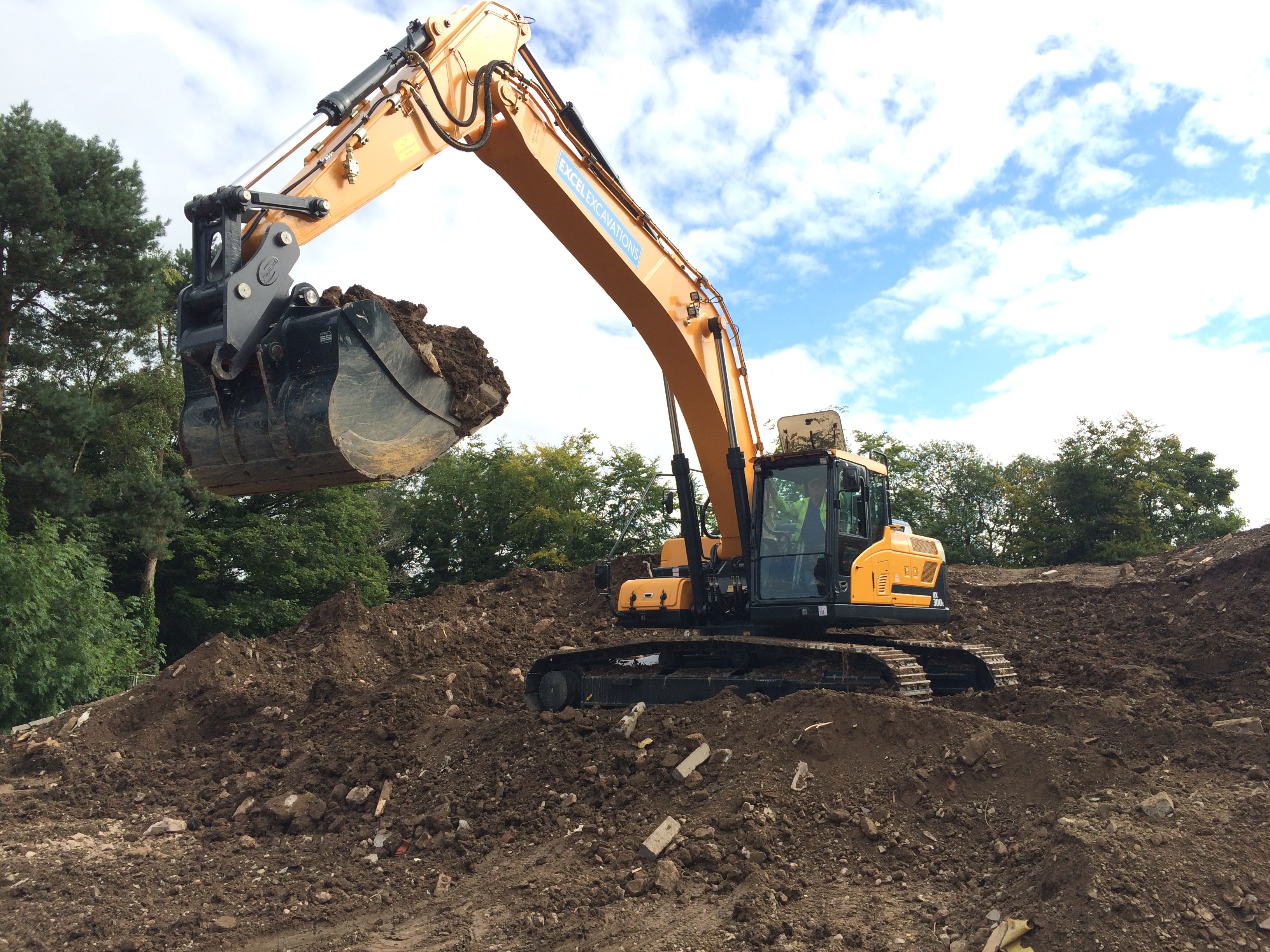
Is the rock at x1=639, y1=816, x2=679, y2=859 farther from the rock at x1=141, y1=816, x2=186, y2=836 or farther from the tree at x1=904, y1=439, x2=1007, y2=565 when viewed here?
the tree at x1=904, y1=439, x2=1007, y2=565

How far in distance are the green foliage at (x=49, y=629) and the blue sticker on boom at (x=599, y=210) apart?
38.0 ft

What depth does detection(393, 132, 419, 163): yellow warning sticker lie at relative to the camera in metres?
5.97

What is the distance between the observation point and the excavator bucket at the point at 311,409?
4863mm

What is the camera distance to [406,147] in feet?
19.8

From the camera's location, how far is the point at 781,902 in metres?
4.99

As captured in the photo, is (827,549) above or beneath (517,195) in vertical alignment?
beneath

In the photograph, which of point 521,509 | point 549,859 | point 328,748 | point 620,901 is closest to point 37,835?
point 328,748

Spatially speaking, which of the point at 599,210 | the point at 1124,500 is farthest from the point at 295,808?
the point at 1124,500

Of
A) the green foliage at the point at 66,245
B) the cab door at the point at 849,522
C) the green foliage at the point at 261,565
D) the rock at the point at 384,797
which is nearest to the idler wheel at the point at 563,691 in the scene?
the rock at the point at 384,797

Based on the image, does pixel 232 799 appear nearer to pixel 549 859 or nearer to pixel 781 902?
pixel 549 859

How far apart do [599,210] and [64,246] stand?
1402 centimetres

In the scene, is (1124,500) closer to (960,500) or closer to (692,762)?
(960,500)

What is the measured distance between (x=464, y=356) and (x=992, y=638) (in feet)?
33.8

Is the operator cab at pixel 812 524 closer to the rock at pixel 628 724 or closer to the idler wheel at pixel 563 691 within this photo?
the rock at pixel 628 724
